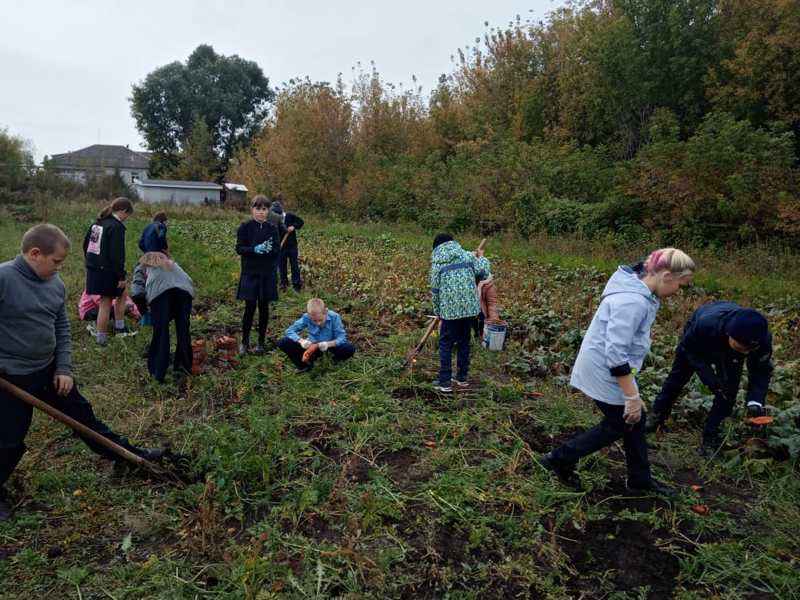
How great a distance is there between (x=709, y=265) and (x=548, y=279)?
3967 mm

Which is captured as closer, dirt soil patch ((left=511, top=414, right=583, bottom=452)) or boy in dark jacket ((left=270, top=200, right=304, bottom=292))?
dirt soil patch ((left=511, top=414, right=583, bottom=452))

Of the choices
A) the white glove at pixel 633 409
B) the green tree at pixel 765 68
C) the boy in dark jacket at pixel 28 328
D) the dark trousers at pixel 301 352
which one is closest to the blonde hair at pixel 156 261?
the dark trousers at pixel 301 352

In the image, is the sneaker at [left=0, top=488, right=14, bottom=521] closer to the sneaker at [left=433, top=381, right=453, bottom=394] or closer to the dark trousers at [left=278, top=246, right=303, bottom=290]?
the sneaker at [left=433, top=381, right=453, bottom=394]

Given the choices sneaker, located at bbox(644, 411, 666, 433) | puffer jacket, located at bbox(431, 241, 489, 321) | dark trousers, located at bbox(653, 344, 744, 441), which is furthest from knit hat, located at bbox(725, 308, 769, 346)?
puffer jacket, located at bbox(431, 241, 489, 321)

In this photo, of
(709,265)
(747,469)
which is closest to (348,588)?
(747,469)

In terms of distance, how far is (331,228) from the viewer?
22.2 metres

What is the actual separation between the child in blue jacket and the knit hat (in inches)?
38.5

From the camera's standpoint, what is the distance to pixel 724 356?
4453mm

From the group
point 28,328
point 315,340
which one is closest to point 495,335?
point 315,340

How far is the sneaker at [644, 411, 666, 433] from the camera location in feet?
16.4

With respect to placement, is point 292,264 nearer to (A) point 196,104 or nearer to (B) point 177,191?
(B) point 177,191

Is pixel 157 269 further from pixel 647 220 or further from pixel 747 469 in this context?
pixel 647 220

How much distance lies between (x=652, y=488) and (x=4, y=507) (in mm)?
4213

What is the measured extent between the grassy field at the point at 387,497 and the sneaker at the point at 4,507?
76mm
